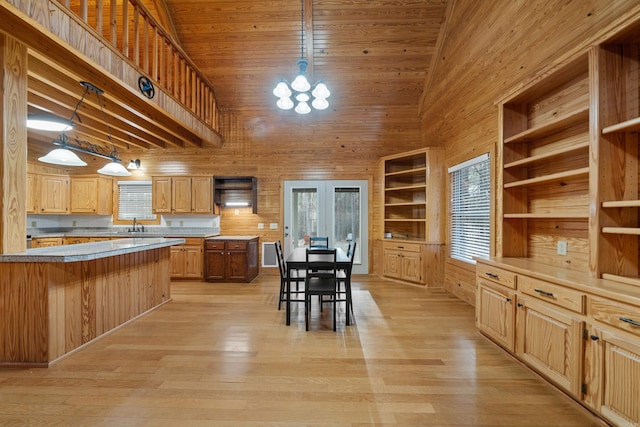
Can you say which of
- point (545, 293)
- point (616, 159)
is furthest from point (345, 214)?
point (616, 159)

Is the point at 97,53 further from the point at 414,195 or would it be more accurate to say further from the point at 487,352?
the point at 414,195

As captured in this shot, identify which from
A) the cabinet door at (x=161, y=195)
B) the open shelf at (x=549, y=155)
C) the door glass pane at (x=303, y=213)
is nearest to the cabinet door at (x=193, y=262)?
the cabinet door at (x=161, y=195)

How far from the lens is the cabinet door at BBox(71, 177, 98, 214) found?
5773 mm

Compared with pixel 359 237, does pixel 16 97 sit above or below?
above

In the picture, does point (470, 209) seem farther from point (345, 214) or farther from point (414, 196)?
point (345, 214)

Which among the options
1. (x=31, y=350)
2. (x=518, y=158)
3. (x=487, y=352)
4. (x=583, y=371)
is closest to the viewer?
(x=583, y=371)

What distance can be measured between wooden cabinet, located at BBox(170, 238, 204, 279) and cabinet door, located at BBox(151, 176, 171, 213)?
99cm

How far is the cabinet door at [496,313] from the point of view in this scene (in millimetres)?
2428

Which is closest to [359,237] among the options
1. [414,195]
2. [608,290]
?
[414,195]

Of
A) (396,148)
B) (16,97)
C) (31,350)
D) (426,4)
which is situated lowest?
(31,350)

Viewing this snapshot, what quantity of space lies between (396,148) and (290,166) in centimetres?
236

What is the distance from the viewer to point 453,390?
6.67 feet

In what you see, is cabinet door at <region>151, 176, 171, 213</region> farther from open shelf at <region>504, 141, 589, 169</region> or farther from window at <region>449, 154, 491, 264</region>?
open shelf at <region>504, 141, 589, 169</region>

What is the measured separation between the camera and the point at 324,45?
15.8 ft
